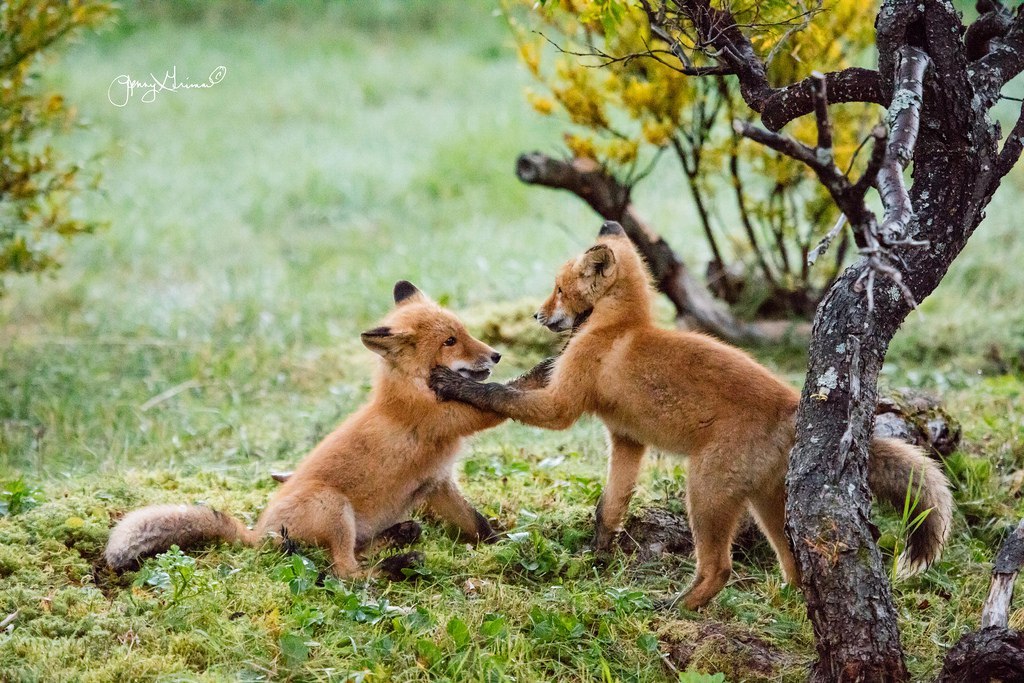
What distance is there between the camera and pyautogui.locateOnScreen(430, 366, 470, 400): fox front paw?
18.3 ft

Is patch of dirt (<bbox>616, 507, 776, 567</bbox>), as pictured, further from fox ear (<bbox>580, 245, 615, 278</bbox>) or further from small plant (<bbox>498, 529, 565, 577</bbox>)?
fox ear (<bbox>580, 245, 615, 278</bbox>)

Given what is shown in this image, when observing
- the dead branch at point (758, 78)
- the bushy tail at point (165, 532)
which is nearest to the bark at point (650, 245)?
the dead branch at point (758, 78)

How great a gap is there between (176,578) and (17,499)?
4.06ft

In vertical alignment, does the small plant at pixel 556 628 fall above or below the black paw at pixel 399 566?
below

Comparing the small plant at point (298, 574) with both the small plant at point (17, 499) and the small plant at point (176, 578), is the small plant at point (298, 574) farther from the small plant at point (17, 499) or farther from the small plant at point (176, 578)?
the small plant at point (17, 499)

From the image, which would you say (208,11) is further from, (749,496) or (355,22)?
(749,496)

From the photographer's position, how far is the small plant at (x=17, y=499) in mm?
5246

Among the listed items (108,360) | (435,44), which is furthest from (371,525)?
(435,44)

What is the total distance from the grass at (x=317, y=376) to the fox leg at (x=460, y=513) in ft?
0.48

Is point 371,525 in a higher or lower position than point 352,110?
lower

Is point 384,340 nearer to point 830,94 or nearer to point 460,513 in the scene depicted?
point 460,513

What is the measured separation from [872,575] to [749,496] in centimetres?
99

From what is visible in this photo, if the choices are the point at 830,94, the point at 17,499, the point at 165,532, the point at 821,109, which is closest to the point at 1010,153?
the point at 830,94

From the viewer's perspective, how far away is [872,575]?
3.90 m
